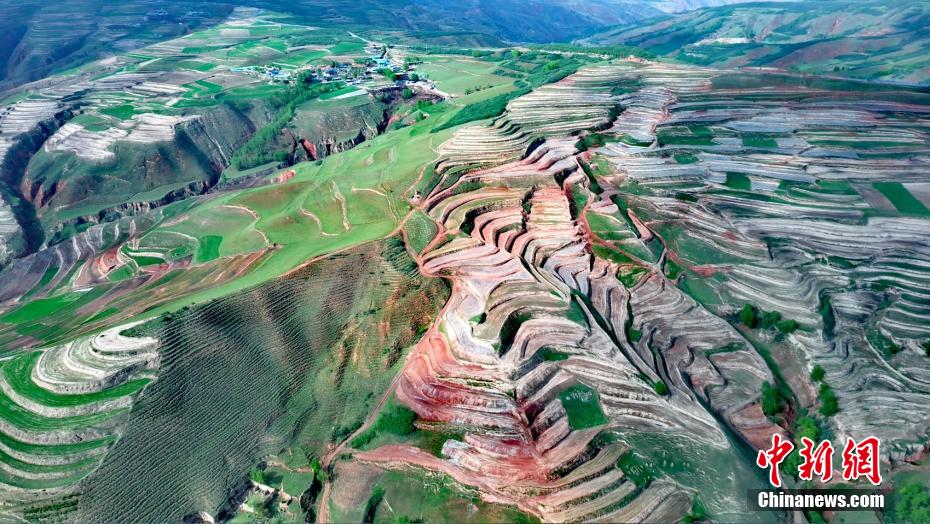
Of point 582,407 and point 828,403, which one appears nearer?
point 582,407

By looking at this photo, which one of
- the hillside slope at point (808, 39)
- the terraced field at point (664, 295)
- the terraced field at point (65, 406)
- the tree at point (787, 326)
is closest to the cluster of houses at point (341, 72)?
the terraced field at point (664, 295)

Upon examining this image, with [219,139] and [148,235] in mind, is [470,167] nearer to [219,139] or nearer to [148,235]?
[148,235]

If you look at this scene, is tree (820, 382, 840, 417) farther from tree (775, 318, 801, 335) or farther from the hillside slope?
the hillside slope

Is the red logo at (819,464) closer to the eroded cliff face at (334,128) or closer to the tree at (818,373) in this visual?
the tree at (818,373)

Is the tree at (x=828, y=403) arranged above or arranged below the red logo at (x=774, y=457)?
above

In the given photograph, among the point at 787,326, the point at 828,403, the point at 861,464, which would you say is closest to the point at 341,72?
the point at 787,326

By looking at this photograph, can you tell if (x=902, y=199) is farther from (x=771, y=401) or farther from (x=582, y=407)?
(x=582, y=407)
